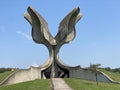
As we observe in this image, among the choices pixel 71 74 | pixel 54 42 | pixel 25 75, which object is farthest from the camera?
pixel 54 42

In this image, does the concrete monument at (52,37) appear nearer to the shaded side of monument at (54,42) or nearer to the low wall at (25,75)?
the shaded side of monument at (54,42)

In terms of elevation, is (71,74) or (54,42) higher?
(54,42)

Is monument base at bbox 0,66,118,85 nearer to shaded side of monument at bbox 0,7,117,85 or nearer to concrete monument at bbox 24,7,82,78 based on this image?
shaded side of monument at bbox 0,7,117,85

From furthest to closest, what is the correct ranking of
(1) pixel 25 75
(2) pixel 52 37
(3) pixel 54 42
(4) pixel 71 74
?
(2) pixel 52 37 < (3) pixel 54 42 < (4) pixel 71 74 < (1) pixel 25 75

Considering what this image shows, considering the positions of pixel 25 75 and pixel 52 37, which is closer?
pixel 25 75

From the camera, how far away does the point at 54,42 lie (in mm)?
44125

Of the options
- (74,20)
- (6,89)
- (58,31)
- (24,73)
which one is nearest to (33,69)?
(24,73)

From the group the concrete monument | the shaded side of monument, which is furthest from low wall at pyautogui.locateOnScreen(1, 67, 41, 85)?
the concrete monument

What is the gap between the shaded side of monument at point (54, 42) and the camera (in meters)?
42.9

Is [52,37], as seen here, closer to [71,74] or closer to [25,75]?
[71,74]

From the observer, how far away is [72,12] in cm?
4384

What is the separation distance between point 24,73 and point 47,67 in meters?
3.81

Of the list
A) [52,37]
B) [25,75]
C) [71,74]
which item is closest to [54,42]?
[52,37]

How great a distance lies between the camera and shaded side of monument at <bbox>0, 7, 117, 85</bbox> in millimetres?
42906
